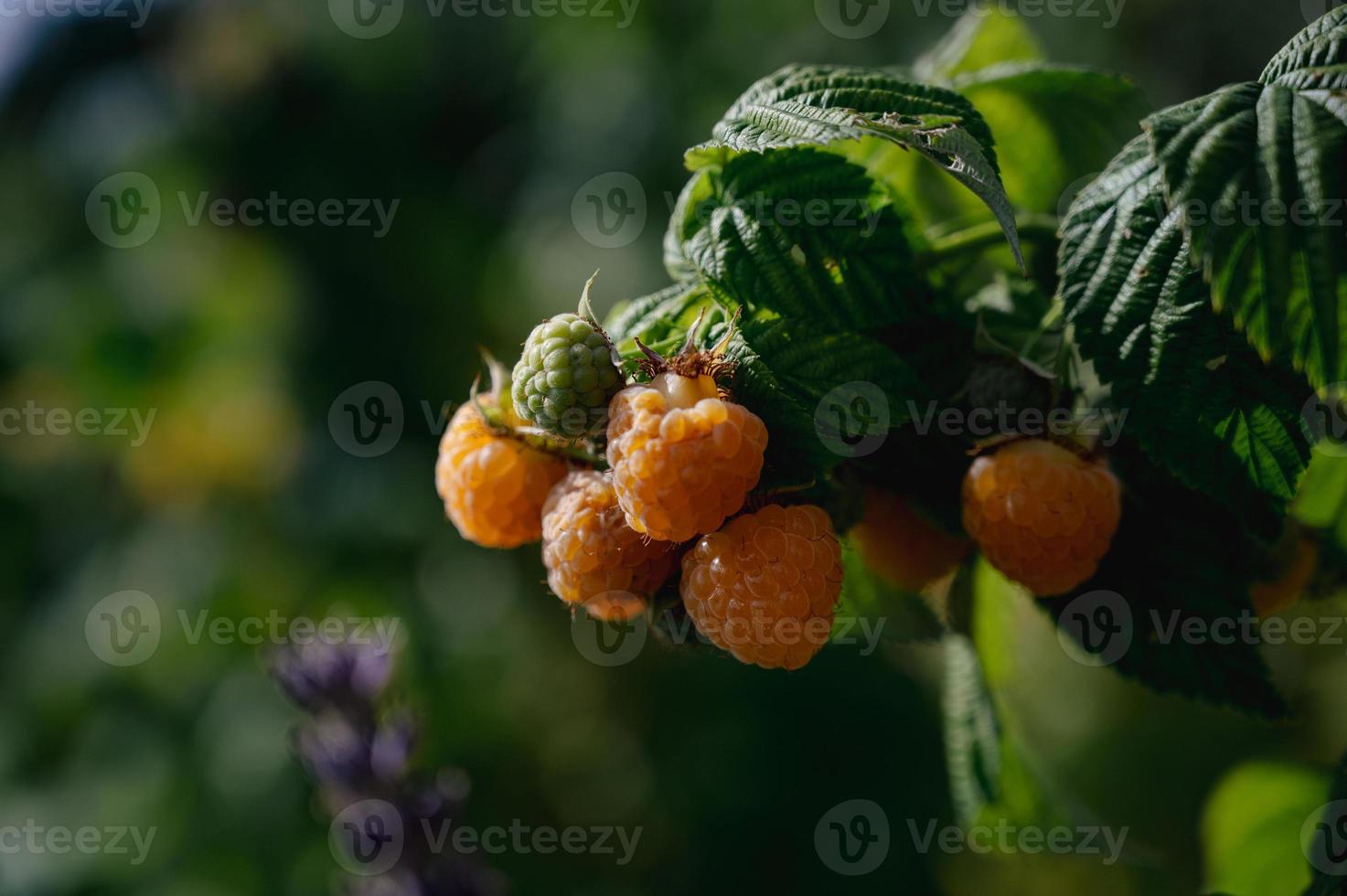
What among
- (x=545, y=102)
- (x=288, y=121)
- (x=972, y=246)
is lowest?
(x=288, y=121)

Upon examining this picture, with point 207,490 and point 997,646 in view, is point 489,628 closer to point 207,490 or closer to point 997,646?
point 207,490

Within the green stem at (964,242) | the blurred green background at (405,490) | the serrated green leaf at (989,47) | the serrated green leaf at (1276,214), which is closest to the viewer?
the serrated green leaf at (1276,214)

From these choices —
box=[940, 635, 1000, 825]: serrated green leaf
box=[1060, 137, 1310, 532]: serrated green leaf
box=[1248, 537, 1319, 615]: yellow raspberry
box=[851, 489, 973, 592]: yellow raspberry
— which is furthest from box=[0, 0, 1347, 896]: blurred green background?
box=[1060, 137, 1310, 532]: serrated green leaf

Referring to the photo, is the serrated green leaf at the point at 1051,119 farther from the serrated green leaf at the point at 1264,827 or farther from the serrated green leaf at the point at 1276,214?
the serrated green leaf at the point at 1264,827

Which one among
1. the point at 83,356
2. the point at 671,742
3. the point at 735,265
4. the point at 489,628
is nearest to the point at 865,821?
the point at 671,742

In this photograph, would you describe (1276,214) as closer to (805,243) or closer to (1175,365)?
(1175,365)

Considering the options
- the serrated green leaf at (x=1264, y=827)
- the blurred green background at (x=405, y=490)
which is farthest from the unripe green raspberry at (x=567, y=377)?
the blurred green background at (x=405, y=490)
